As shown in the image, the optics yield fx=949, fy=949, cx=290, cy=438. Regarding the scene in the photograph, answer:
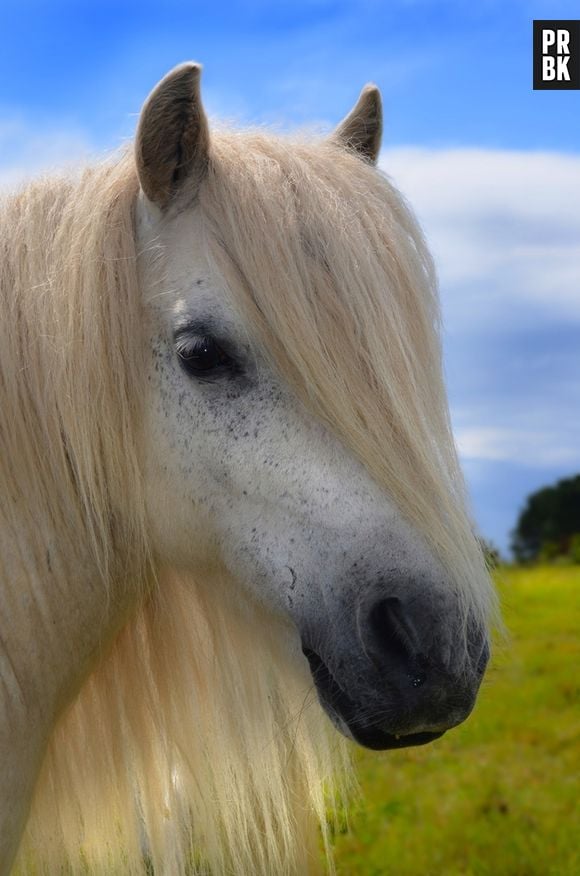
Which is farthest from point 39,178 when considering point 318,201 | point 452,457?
point 452,457

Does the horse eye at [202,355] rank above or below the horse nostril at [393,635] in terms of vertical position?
above

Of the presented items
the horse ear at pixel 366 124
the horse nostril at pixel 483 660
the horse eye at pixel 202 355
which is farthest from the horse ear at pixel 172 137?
the horse nostril at pixel 483 660

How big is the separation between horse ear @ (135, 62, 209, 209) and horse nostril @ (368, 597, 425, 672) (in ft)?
3.85

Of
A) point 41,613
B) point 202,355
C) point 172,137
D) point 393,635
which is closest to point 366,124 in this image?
point 172,137

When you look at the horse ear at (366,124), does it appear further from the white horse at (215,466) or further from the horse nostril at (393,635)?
the horse nostril at (393,635)

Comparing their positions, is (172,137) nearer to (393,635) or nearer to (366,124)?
(366,124)

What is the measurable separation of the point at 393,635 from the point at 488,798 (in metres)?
4.50

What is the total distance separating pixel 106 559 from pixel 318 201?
42.5 inches

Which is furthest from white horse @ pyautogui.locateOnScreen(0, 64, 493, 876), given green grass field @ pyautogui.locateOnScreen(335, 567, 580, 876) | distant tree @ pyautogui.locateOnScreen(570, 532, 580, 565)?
distant tree @ pyautogui.locateOnScreen(570, 532, 580, 565)

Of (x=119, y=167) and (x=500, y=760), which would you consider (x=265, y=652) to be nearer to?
(x=119, y=167)

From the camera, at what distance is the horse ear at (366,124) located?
2943 mm

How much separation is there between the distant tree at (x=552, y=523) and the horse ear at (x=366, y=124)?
21804 mm

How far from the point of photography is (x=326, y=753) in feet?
9.76

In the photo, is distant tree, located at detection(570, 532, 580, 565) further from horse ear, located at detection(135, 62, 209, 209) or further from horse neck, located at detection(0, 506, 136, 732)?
horse ear, located at detection(135, 62, 209, 209)
